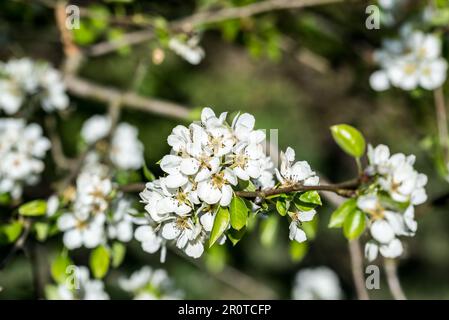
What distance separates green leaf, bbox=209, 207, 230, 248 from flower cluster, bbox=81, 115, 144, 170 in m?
1.17

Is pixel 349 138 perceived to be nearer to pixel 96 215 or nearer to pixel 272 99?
pixel 96 215

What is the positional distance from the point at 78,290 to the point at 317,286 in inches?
51.4

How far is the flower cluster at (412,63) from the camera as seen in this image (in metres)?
2.12

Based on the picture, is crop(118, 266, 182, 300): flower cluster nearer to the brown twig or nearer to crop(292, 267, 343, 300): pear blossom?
the brown twig

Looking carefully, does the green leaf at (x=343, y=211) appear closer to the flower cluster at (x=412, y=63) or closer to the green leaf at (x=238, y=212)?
the green leaf at (x=238, y=212)

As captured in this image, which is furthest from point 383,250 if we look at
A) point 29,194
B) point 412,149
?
point 412,149

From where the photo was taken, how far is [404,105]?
326cm

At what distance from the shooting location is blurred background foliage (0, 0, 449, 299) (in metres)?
2.57

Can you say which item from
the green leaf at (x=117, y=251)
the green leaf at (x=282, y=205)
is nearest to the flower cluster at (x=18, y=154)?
the green leaf at (x=117, y=251)

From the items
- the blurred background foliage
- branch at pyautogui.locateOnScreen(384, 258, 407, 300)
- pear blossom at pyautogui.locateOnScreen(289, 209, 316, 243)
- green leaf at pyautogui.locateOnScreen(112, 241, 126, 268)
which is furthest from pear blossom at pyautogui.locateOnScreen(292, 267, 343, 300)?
pear blossom at pyautogui.locateOnScreen(289, 209, 316, 243)

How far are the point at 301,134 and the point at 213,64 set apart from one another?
0.95m

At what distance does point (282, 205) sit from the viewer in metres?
1.21

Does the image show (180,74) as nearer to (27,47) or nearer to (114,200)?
(27,47)

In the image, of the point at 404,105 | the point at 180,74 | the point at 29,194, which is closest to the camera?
the point at 29,194
